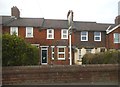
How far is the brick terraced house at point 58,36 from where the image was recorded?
3272 cm

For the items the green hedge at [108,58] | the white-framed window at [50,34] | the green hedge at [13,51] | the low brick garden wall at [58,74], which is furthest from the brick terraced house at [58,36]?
the low brick garden wall at [58,74]

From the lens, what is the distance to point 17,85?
28.8ft

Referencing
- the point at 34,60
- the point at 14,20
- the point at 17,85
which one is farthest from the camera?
the point at 14,20

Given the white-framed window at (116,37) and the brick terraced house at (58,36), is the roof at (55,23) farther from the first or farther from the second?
the white-framed window at (116,37)

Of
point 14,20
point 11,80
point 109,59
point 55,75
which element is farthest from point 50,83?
point 14,20

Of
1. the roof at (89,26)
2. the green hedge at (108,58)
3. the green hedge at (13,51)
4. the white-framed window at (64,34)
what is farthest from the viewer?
the roof at (89,26)

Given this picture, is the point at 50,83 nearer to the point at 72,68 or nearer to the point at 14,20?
the point at 72,68

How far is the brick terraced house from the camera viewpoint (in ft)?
107

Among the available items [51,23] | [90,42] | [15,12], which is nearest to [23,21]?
[15,12]

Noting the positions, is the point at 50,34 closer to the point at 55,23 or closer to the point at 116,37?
the point at 55,23

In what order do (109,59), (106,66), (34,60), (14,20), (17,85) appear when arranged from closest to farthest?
(17,85) < (106,66) < (34,60) < (109,59) < (14,20)

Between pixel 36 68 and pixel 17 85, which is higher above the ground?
pixel 36 68

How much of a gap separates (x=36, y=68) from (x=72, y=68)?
1.44 metres

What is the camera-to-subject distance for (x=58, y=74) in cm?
900
